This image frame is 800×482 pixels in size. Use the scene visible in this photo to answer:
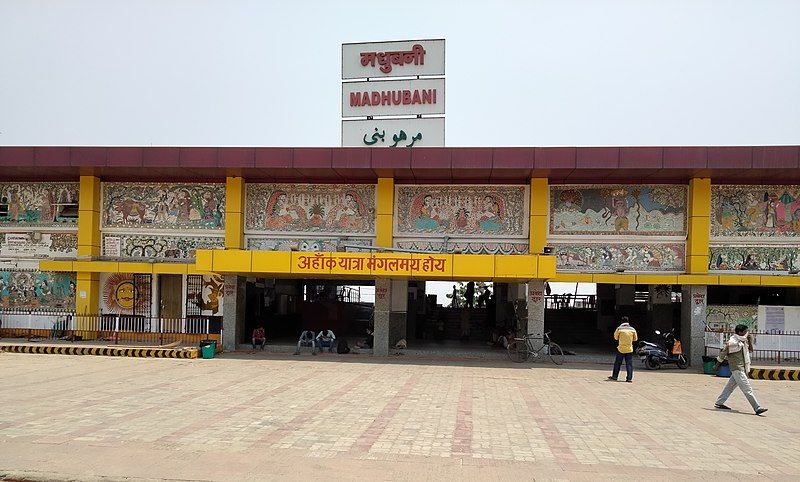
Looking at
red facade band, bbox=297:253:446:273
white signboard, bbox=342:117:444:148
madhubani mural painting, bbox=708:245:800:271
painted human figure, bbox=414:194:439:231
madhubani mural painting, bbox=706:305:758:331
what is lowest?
madhubani mural painting, bbox=706:305:758:331

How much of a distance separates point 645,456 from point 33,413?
30.6 ft

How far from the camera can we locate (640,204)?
19969 mm

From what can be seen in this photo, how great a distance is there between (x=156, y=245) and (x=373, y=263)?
27.8 feet

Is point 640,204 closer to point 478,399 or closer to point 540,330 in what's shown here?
point 540,330

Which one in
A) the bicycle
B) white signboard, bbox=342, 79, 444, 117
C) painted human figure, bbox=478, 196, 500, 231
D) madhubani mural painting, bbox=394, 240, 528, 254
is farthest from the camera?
white signboard, bbox=342, 79, 444, 117

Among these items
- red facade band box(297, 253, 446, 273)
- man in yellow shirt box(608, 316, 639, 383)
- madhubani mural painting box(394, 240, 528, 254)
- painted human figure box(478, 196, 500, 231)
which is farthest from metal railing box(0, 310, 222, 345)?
man in yellow shirt box(608, 316, 639, 383)

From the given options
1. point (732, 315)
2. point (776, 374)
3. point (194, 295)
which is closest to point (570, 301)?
point (732, 315)

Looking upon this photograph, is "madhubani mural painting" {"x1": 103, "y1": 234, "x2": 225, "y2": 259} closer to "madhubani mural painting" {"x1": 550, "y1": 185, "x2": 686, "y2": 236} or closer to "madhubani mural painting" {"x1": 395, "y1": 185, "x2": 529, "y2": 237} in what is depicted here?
"madhubani mural painting" {"x1": 395, "y1": 185, "x2": 529, "y2": 237}

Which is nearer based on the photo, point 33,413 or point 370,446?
point 370,446

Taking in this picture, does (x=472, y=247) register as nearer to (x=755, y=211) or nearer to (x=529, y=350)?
(x=529, y=350)

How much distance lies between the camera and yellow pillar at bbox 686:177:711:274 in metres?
19.2

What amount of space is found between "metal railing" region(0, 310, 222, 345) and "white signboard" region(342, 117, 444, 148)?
26.5 feet

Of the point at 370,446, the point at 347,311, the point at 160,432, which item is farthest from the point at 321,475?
the point at 347,311

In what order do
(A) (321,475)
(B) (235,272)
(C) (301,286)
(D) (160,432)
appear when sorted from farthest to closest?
(C) (301,286) < (B) (235,272) < (D) (160,432) < (A) (321,475)
